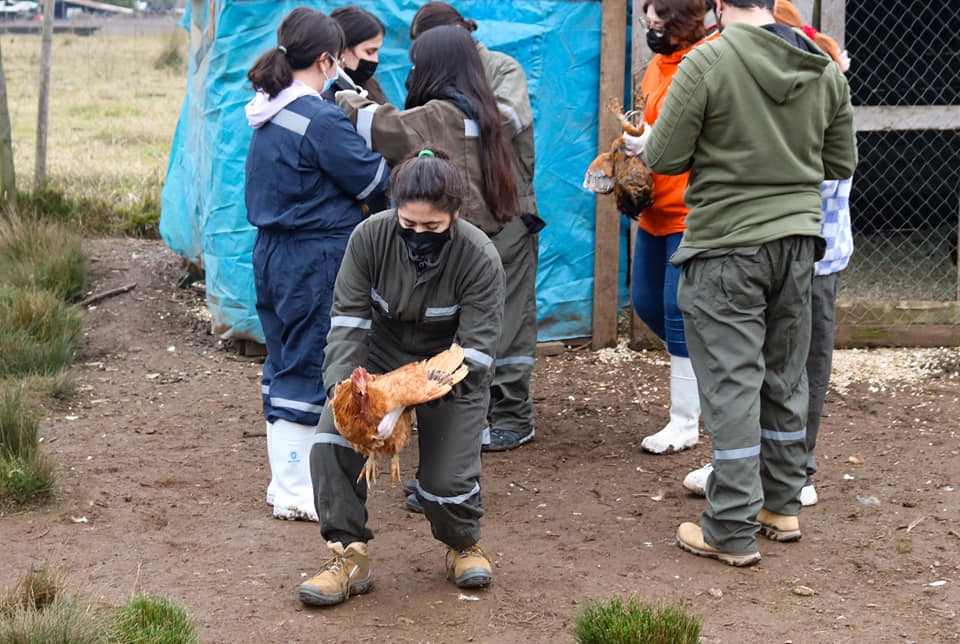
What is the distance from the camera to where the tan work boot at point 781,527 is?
12.8 ft

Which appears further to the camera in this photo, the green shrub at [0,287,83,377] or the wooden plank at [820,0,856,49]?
the wooden plank at [820,0,856,49]

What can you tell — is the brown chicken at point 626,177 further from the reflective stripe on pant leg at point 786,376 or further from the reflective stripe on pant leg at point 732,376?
the reflective stripe on pant leg at point 786,376

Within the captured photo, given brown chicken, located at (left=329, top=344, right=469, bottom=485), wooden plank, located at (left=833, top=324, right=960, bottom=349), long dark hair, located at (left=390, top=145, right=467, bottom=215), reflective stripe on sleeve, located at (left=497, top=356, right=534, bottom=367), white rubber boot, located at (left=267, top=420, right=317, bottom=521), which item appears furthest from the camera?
wooden plank, located at (left=833, top=324, right=960, bottom=349)

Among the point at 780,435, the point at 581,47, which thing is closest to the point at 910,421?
the point at 780,435

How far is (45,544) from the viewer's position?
152 inches

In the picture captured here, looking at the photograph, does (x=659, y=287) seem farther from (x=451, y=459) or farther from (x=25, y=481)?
(x=25, y=481)

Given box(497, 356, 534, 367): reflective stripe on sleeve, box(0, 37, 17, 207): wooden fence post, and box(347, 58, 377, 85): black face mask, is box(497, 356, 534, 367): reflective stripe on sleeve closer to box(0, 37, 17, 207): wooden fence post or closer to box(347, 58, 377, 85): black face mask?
box(347, 58, 377, 85): black face mask

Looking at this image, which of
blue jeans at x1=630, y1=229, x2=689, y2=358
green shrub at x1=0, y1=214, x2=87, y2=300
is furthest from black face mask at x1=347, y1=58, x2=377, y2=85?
green shrub at x1=0, y1=214, x2=87, y2=300

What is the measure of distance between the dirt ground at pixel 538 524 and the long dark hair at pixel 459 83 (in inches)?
55.9

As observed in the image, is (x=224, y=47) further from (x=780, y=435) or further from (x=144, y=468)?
(x=780, y=435)

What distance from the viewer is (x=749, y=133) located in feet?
11.4

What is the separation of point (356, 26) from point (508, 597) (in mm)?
2596

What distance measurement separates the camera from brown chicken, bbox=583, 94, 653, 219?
14.4 feet

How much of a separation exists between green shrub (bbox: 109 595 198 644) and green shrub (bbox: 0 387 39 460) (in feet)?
5.04
